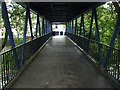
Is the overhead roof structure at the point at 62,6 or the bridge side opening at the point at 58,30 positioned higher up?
the overhead roof structure at the point at 62,6

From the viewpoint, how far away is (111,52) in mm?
6445

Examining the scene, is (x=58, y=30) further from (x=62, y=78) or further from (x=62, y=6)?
(x=62, y=78)

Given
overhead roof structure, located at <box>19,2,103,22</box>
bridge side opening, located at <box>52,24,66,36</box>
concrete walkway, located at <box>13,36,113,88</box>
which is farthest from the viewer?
bridge side opening, located at <box>52,24,66,36</box>

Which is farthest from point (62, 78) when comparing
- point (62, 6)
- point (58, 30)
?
point (58, 30)

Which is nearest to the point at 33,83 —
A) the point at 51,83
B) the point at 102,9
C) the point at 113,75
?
the point at 51,83

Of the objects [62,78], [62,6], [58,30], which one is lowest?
[58,30]

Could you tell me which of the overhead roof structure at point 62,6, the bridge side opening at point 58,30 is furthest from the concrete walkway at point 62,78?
the bridge side opening at point 58,30

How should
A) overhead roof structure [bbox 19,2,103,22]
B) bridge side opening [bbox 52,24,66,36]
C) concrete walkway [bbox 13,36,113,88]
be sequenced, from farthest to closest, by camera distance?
1. bridge side opening [bbox 52,24,66,36]
2. overhead roof structure [bbox 19,2,103,22]
3. concrete walkway [bbox 13,36,113,88]

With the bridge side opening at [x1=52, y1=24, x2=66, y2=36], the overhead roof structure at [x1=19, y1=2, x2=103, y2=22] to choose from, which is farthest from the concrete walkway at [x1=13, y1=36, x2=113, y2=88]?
the bridge side opening at [x1=52, y1=24, x2=66, y2=36]

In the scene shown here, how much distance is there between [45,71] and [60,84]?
1.65 metres

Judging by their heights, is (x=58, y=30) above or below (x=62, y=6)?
below

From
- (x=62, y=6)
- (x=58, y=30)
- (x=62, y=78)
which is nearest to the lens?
(x=62, y=78)

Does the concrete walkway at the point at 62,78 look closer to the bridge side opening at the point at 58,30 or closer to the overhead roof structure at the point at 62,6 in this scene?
the overhead roof structure at the point at 62,6

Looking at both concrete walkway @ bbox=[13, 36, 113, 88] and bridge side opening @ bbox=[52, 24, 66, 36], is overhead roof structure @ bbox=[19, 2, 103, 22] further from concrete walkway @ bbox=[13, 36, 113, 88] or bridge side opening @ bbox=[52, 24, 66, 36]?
bridge side opening @ bbox=[52, 24, 66, 36]
